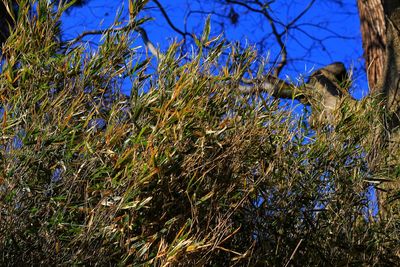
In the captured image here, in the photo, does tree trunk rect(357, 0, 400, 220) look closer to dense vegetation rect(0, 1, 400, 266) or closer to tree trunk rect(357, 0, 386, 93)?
tree trunk rect(357, 0, 386, 93)

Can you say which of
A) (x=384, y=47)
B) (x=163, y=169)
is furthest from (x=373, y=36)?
(x=163, y=169)

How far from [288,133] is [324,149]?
10.5 inches

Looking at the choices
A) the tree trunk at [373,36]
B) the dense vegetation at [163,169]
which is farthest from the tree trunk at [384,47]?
the dense vegetation at [163,169]

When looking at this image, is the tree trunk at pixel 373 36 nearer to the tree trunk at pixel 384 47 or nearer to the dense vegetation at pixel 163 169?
the tree trunk at pixel 384 47

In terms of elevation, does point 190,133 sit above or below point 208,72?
below

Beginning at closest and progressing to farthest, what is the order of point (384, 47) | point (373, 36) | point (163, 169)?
point (163, 169)
point (384, 47)
point (373, 36)

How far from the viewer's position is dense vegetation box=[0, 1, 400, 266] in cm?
404

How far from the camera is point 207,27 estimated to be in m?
4.98

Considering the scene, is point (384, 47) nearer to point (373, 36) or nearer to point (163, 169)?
point (373, 36)

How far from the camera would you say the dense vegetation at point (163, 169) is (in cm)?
404

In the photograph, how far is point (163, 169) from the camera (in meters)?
Answer: 4.20

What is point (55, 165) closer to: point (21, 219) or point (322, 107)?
point (21, 219)

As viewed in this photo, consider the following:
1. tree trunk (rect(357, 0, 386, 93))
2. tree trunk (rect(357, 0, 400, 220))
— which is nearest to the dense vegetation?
tree trunk (rect(357, 0, 400, 220))

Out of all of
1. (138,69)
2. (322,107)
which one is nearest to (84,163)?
(138,69)
